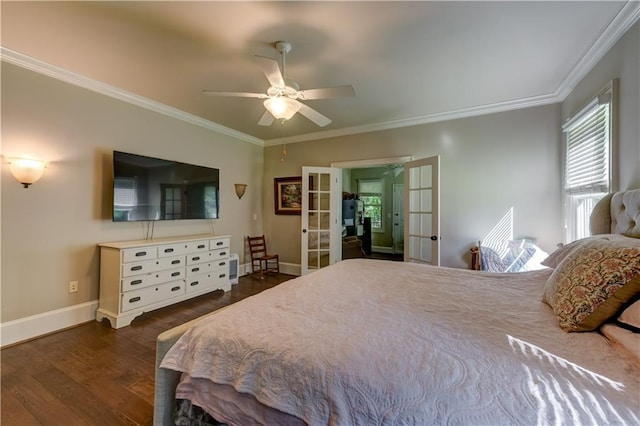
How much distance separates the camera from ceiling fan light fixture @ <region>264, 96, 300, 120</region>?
222 centimetres

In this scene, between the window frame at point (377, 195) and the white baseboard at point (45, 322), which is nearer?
→ the white baseboard at point (45, 322)

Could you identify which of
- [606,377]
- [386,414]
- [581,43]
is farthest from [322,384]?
[581,43]

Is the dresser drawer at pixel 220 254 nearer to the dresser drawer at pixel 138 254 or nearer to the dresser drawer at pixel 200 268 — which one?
the dresser drawer at pixel 200 268

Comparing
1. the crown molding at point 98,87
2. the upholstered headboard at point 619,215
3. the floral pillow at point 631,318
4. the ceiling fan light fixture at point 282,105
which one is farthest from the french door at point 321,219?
the floral pillow at point 631,318

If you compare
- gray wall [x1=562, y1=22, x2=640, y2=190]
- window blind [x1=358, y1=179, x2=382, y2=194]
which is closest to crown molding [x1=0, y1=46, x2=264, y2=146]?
window blind [x1=358, y1=179, x2=382, y2=194]

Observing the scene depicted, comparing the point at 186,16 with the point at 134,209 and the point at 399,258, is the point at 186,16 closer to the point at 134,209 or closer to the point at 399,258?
the point at 134,209

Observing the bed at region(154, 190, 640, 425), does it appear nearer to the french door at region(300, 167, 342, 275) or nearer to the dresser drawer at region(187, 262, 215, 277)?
the dresser drawer at region(187, 262, 215, 277)

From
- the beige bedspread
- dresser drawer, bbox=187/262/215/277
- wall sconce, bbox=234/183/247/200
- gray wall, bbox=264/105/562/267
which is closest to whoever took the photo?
the beige bedspread

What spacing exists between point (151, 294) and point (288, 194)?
2749mm

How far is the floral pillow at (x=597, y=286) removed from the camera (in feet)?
3.25

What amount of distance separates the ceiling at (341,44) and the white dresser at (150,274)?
6.05ft

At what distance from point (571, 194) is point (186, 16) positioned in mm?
3971

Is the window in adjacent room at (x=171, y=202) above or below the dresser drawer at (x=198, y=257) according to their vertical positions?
above

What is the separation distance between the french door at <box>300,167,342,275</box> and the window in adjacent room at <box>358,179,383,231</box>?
3335 millimetres
